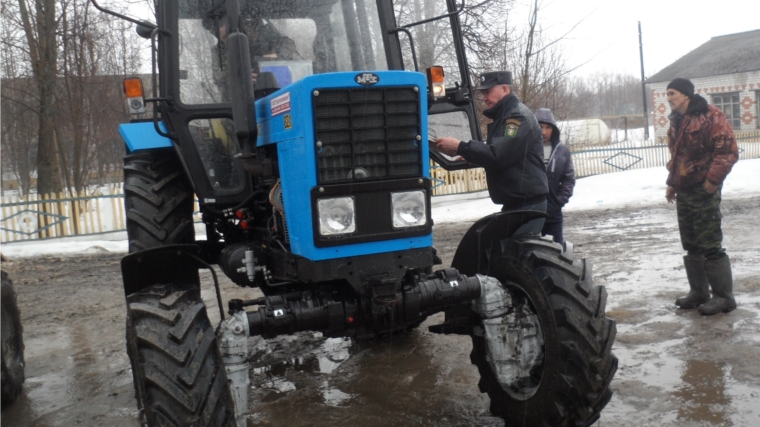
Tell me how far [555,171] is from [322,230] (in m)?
3.38

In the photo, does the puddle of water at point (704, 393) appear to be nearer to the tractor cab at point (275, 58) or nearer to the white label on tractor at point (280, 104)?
the tractor cab at point (275, 58)

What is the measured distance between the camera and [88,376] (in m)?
5.38

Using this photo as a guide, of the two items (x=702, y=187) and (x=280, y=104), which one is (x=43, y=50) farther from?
(x=702, y=187)

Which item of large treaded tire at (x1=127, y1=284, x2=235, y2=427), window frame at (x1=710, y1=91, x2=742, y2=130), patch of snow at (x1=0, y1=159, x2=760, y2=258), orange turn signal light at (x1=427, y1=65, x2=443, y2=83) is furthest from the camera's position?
window frame at (x1=710, y1=91, x2=742, y2=130)

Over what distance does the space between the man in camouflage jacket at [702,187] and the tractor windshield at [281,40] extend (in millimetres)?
2968

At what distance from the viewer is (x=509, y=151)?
4.19 meters

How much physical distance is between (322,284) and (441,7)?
1930mm

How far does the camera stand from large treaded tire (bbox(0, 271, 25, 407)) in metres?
4.76

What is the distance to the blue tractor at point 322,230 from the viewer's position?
11.0ft

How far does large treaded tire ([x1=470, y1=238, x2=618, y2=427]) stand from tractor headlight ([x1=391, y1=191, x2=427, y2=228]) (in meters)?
0.65

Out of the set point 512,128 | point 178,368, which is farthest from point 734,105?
point 178,368

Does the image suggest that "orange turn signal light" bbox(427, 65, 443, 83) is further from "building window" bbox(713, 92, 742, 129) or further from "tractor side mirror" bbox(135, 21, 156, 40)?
"building window" bbox(713, 92, 742, 129)

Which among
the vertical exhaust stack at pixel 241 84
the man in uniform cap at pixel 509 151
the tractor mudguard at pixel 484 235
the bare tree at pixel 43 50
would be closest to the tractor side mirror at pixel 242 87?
the vertical exhaust stack at pixel 241 84

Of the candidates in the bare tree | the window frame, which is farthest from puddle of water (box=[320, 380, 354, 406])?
the window frame
